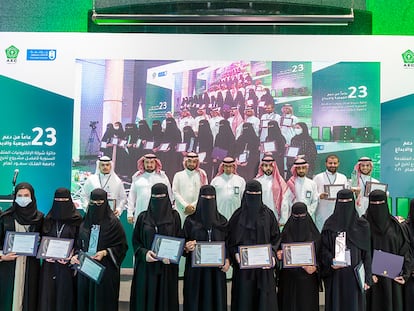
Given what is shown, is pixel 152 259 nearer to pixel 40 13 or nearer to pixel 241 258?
pixel 241 258

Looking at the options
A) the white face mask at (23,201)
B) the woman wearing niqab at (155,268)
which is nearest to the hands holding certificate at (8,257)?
the white face mask at (23,201)

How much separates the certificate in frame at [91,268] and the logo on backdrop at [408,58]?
429 centimetres

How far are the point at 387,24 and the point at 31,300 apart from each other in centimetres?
525

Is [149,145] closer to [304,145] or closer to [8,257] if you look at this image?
[304,145]

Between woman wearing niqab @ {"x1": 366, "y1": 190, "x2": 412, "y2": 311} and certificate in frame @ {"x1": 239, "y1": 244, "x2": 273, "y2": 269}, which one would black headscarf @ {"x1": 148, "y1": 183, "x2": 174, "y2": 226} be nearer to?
certificate in frame @ {"x1": 239, "y1": 244, "x2": 273, "y2": 269}

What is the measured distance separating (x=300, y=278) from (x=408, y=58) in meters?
3.27

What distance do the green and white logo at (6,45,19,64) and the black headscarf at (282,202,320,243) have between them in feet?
13.2

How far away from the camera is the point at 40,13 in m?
6.07

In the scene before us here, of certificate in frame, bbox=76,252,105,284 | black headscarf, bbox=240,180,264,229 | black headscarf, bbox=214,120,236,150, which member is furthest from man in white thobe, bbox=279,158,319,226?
certificate in frame, bbox=76,252,105,284

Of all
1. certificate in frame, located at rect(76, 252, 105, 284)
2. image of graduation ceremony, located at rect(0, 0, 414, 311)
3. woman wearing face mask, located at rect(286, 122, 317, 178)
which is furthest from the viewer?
woman wearing face mask, located at rect(286, 122, 317, 178)

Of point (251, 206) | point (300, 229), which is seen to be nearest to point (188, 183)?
point (251, 206)

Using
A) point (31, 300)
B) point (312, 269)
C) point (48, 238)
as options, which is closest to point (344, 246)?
point (312, 269)

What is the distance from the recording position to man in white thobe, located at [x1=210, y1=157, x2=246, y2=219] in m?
5.34

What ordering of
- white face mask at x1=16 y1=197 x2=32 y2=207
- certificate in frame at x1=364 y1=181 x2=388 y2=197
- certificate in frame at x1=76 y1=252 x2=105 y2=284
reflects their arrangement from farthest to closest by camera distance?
certificate in frame at x1=364 y1=181 x2=388 y2=197 → white face mask at x1=16 y1=197 x2=32 y2=207 → certificate in frame at x1=76 y1=252 x2=105 y2=284
